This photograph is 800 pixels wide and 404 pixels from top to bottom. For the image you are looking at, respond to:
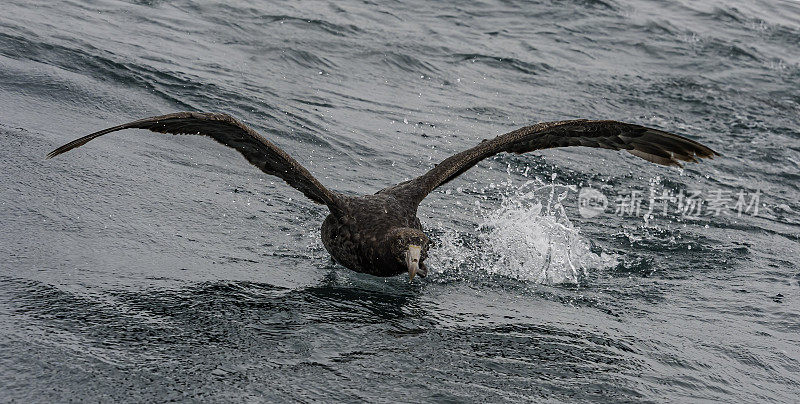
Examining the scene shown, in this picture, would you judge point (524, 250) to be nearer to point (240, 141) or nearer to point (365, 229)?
point (365, 229)

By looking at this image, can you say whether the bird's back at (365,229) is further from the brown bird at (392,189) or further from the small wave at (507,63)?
the small wave at (507,63)

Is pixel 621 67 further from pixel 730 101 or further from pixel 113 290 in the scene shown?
pixel 113 290

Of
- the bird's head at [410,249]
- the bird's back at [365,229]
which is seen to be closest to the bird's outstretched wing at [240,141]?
the bird's back at [365,229]

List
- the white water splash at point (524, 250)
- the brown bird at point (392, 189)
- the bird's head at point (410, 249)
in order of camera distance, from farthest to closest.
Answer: the white water splash at point (524, 250) → the brown bird at point (392, 189) → the bird's head at point (410, 249)

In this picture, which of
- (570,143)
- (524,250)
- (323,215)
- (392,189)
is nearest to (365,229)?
(392,189)

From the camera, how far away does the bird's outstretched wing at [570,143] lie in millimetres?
7781

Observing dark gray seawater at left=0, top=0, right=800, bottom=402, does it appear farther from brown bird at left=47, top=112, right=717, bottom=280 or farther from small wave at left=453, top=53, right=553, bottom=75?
brown bird at left=47, top=112, right=717, bottom=280

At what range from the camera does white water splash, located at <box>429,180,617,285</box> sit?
302 inches

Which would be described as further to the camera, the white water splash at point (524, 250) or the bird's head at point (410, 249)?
the white water splash at point (524, 250)

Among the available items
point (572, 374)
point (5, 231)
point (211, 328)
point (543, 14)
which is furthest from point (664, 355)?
point (543, 14)

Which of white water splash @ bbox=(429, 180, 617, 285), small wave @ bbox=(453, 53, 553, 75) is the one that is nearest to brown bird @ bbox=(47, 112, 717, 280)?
white water splash @ bbox=(429, 180, 617, 285)

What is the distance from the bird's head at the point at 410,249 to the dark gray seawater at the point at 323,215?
0.36 metres

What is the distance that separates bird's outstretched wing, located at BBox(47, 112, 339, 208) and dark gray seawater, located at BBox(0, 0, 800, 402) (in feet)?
2.13

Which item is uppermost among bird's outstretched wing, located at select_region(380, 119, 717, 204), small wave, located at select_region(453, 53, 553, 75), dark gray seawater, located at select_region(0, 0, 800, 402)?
small wave, located at select_region(453, 53, 553, 75)
